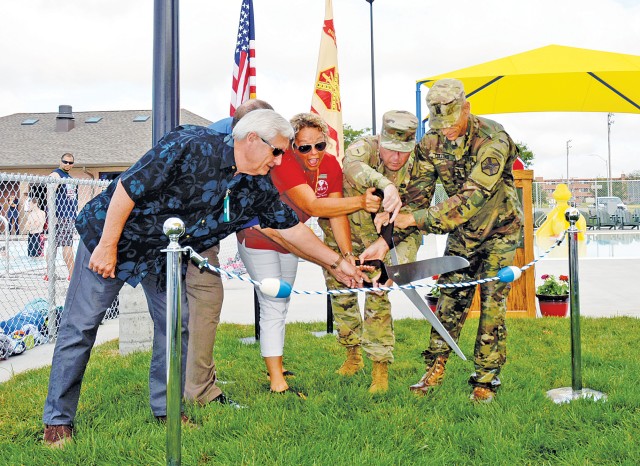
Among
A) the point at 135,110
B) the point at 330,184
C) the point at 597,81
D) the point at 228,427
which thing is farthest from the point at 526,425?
the point at 135,110

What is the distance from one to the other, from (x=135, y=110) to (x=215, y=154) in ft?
130

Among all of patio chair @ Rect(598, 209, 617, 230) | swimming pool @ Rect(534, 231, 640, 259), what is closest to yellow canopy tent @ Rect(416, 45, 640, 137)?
swimming pool @ Rect(534, 231, 640, 259)

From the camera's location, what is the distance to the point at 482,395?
395 centimetres

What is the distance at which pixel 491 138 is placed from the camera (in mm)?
3859

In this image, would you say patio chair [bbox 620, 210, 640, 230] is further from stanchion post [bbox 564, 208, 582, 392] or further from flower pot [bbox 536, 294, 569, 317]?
stanchion post [bbox 564, 208, 582, 392]

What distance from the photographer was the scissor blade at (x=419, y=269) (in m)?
3.78

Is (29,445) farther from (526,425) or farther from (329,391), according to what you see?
(526,425)

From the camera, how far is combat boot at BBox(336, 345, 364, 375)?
4.75 metres

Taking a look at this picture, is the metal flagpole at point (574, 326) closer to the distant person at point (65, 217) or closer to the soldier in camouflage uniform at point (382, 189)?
the soldier in camouflage uniform at point (382, 189)

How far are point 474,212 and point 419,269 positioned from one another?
49 centimetres

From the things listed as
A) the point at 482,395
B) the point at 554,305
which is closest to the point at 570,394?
the point at 482,395

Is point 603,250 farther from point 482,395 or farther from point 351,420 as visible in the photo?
point 351,420

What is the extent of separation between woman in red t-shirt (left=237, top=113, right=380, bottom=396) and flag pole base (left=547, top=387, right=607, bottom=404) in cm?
158

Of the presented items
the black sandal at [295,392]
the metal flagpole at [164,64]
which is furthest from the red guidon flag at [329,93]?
the black sandal at [295,392]
